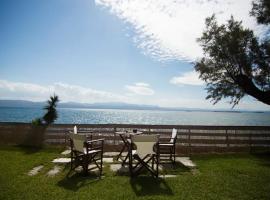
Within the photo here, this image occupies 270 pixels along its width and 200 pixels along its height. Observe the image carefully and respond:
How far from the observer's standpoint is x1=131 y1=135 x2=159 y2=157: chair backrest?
20.1 feet

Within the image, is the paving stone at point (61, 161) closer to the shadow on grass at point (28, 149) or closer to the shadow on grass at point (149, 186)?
the shadow on grass at point (28, 149)

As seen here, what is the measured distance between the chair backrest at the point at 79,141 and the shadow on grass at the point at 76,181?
64cm

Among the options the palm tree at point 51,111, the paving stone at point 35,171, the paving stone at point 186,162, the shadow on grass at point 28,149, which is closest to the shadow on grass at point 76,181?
the paving stone at point 35,171

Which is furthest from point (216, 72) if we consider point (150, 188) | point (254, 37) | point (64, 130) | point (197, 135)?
point (150, 188)

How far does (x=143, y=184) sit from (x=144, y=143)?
3.13 feet

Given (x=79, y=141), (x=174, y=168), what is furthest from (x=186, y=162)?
(x=79, y=141)

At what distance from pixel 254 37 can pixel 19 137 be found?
11.9 m

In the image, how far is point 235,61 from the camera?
12453mm

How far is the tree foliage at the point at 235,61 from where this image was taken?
480 inches

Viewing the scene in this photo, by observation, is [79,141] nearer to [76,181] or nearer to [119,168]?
[76,181]

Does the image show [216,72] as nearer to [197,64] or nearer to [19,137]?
[197,64]

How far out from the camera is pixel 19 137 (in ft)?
37.4

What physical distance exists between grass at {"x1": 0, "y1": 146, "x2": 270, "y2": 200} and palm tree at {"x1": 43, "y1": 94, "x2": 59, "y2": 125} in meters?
4.74

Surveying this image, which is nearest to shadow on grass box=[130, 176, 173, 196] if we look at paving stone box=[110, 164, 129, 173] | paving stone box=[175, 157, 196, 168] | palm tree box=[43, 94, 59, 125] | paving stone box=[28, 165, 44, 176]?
paving stone box=[110, 164, 129, 173]
